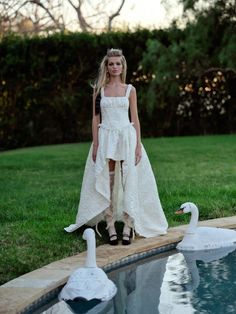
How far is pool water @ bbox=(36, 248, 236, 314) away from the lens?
3.38 meters

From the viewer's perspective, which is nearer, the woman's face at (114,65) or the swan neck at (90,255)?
the swan neck at (90,255)

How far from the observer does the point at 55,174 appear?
868 cm

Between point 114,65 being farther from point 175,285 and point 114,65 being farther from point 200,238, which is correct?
point 175,285

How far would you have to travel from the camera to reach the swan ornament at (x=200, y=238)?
4.58 metres

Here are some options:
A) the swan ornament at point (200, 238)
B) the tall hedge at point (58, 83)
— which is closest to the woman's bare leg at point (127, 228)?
the swan ornament at point (200, 238)

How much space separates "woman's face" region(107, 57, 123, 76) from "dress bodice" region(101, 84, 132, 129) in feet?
0.58

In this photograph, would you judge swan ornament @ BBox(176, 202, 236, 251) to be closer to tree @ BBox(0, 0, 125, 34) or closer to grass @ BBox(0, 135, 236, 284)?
grass @ BBox(0, 135, 236, 284)

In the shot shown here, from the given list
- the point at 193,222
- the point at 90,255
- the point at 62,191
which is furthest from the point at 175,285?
the point at 62,191

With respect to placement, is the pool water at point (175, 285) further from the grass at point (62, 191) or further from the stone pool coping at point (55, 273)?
the grass at point (62, 191)

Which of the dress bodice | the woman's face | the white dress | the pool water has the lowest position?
the pool water

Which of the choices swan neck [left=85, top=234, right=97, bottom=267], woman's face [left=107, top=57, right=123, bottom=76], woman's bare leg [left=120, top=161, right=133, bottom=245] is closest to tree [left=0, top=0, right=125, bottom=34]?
woman's face [left=107, top=57, right=123, bottom=76]

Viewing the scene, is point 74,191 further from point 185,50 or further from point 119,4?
point 119,4

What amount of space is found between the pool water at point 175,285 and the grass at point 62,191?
22.4 inches

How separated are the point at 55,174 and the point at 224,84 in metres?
7.20
